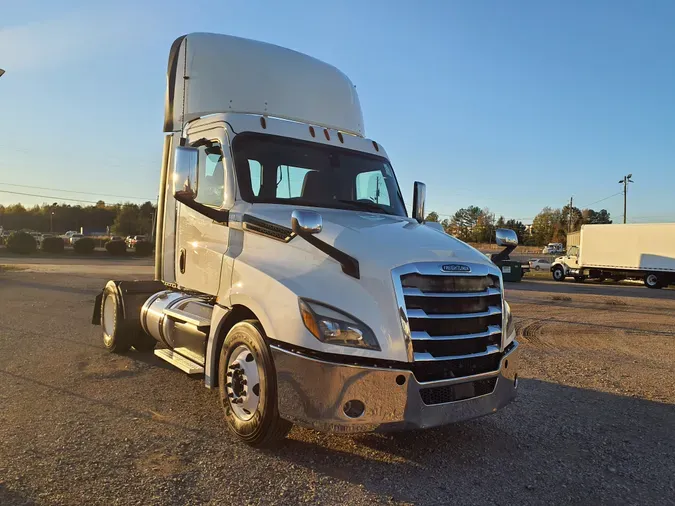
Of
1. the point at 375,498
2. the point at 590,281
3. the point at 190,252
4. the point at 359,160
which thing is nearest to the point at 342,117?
the point at 359,160

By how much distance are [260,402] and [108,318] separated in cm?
451

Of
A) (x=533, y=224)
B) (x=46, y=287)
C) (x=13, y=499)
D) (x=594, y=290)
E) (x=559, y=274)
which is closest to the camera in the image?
(x=13, y=499)

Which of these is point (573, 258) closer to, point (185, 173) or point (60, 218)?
point (185, 173)

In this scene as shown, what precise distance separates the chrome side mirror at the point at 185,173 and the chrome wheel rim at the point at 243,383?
1.49 metres

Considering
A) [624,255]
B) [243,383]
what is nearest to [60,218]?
[624,255]

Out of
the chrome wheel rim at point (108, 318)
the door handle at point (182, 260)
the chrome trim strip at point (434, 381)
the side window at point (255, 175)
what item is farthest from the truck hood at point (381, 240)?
the chrome wheel rim at point (108, 318)

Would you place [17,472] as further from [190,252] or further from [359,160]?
[359,160]

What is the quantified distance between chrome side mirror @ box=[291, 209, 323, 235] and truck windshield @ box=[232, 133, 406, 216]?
1053mm

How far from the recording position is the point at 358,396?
3572mm

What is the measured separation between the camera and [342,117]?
6.86 m

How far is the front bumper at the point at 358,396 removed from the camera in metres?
3.56

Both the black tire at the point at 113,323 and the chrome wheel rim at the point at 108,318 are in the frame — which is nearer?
the black tire at the point at 113,323

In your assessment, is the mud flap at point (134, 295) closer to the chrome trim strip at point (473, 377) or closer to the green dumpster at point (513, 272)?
the chrome trim strip at point (473, 377)

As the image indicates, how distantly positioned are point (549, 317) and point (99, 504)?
12428 millimetres
